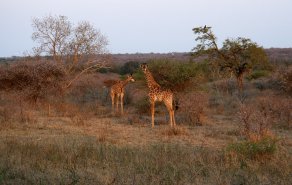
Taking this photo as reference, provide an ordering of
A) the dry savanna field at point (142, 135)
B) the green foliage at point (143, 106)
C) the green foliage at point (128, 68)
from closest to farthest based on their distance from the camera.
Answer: the dry savanna field at point (142, 135) < the green foliage at point (143, 106) < the green foliage at point (128, 68)

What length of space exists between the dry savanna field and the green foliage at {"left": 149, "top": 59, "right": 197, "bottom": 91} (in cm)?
5

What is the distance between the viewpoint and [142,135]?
14.2 meters

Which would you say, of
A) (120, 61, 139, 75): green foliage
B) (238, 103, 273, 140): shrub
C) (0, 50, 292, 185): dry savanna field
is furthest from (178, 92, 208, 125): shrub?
(120, 61, 139, 75): green foliage

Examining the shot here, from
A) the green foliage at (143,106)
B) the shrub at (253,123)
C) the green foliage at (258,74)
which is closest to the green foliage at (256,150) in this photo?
the shrub at (253,123)

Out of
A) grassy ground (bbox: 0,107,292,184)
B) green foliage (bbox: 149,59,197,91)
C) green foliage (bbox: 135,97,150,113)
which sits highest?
green foliage (bbox: 149,59,197,91)

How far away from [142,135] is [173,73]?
6.68 meters

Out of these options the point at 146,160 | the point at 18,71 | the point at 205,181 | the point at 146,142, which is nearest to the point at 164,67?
the point at 18,71

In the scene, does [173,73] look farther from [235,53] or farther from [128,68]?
[128,68]

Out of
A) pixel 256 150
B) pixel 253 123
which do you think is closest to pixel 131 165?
pixel 256 150

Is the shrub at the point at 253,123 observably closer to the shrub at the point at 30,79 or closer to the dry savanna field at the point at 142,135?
the dry savanna field at the point at 142,135

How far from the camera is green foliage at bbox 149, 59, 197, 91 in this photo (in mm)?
20250

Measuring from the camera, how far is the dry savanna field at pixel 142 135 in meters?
7.97

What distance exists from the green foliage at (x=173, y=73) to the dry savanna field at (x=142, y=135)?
45 millimetres

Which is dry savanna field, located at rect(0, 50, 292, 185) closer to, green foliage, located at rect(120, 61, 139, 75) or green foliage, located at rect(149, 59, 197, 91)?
green foliage, located at rect(149, 59, 197, 91)
